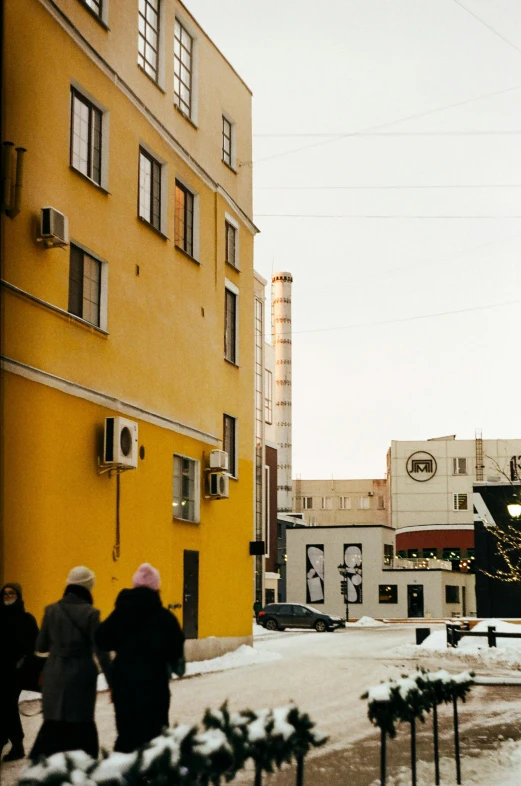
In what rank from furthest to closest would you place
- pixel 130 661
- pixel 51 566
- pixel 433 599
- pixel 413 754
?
pixel 433 599 < pixel 51 566 < pixel 413 754 < pixel 130 661

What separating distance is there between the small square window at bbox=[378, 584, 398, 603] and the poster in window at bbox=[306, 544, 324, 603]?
13.2 ft

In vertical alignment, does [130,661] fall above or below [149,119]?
below

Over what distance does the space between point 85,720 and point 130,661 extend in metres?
0.81

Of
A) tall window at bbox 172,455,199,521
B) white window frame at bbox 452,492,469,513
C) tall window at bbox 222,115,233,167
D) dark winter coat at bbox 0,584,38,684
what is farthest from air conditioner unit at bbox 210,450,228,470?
white window frame at bbox 452,492,469,513

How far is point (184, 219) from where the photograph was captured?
23.7 meters

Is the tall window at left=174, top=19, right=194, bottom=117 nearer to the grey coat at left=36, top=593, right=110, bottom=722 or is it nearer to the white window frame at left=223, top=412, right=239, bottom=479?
the white window frame at left=223, top=412, right=239, bottom=479

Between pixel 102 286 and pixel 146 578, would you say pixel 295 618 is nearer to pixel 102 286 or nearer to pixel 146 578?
pixel 102 286

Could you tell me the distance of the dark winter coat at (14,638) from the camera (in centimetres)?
937

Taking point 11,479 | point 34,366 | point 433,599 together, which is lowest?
point 433,599

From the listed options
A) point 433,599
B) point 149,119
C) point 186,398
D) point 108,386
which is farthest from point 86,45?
point 433,599

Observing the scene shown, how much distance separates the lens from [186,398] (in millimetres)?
22750

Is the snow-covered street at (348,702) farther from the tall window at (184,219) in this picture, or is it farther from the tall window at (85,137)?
the tall window at (184,219)

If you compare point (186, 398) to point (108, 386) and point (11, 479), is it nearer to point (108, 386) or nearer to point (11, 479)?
point (108, 386)

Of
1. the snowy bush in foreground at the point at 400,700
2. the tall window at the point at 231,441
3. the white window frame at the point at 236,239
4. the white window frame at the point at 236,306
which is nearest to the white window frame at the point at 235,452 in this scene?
the tall window at the point at 231,441
